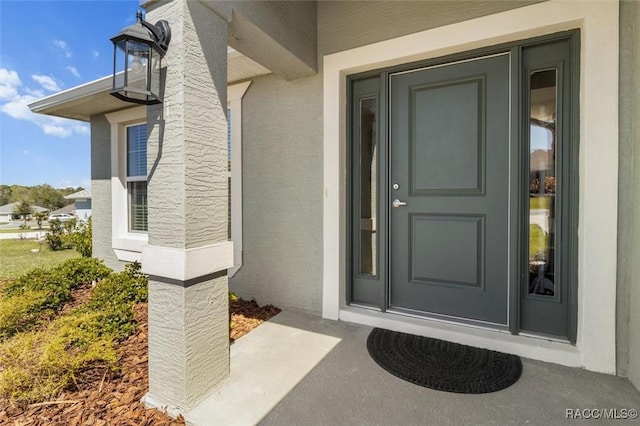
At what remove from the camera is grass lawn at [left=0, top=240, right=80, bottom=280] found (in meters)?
4.37

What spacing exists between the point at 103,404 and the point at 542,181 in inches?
121

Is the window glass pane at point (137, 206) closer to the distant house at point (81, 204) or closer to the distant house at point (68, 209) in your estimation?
the distant house at point (81, 204)

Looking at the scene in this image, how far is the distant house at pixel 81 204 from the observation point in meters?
5.22

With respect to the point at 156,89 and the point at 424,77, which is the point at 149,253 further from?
the point at 424,77

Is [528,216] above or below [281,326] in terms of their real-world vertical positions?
above

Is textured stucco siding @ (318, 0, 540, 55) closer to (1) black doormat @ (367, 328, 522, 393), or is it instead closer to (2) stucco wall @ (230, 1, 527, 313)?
(2) stucco wall @ (230, 1, 527, 313)

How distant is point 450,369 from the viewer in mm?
1872

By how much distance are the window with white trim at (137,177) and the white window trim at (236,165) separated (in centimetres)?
211

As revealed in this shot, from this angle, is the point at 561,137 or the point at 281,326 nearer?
the point at 561,137

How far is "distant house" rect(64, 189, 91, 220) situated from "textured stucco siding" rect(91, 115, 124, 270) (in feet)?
2.27

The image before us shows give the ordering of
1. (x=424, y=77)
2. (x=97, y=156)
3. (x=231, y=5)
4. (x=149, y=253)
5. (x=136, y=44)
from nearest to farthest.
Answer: (x=136, y=44) < (x=149, y=253) < (x=231, y=5) < (x=424, y=77) < (x=97, y=156)

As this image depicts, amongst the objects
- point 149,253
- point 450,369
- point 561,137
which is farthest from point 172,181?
point 561,137

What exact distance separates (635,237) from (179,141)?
2571 millimetres

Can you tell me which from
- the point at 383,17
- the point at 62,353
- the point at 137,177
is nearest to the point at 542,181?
the point at 383,17
